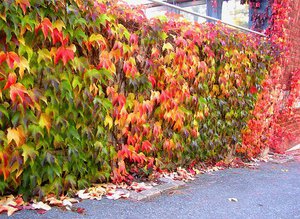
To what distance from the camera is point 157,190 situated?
3725mm

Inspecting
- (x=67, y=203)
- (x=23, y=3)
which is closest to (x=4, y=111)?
(x=23, y=3)

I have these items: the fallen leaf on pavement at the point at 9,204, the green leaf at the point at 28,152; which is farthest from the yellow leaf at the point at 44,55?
A: the fallen leaf on pavement at the point at 9,204

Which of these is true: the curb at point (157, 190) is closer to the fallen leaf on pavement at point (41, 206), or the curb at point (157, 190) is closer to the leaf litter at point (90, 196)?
the leaf litter at point (90, 196)

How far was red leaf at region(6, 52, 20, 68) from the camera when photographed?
262 centimetres

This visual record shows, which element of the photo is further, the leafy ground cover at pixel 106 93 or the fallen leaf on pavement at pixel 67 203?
the fallen leaf on pavement at pixel 67 203

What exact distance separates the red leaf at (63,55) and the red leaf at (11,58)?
37cm

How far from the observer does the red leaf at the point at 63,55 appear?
9.73ft

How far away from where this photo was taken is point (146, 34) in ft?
A: 12.8

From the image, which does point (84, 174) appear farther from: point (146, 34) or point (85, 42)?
point (146, 34)

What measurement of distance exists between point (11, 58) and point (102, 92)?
990 millimetres

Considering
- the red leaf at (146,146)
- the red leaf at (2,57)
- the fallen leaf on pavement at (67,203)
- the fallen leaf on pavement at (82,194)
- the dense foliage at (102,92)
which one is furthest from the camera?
the red leaf at (146,146)

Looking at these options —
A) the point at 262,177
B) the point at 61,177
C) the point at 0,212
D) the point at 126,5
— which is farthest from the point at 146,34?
the point at 262,177

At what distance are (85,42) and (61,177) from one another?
1.28 metres

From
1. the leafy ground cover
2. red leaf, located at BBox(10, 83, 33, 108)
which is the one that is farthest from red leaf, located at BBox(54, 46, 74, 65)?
red leaf, located at BBox(10, 83, 33, 108)
